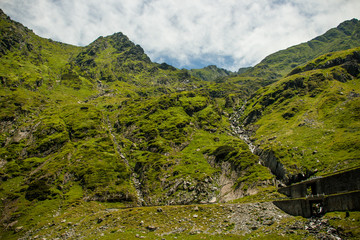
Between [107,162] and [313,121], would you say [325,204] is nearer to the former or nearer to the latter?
[107,162]

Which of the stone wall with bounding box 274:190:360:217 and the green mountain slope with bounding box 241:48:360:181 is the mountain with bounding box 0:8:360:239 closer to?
the green mountain slope with bounding box 241:48:360:181

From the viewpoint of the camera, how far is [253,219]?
35.1 metres

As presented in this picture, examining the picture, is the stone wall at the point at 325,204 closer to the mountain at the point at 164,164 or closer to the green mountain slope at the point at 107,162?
the mountain at the point at 164,164

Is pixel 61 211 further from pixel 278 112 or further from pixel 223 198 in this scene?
pixel 278 112

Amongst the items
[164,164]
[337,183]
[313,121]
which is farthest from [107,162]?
[313,121]

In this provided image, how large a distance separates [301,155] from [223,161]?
35685 millimetres

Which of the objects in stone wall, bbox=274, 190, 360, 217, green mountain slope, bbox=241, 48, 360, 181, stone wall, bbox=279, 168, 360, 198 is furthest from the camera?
green mountain slope, bbox=241, 48, 360, 181

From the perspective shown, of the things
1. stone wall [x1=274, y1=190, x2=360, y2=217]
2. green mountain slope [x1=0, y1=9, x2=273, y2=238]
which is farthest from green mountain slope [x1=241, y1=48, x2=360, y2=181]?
stone wall [x1=274, y1=190, x2=360, y2=217]

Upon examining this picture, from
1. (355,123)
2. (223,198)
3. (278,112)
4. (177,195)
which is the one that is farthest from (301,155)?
(278,112)

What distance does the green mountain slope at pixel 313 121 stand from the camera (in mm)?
81125

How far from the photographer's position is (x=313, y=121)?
385ft

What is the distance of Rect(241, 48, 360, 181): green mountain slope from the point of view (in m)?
81.1

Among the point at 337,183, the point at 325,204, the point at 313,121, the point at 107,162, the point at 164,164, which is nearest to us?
the point at 325,204

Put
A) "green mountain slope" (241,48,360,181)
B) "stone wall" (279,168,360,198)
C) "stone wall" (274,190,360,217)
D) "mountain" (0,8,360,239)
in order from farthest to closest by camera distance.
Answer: "green mountain slope" (241,48,360,181) → "mountain" (0,8,360,239) → "stone wall" (279,168,360,198) → "stone wall" (274,190,360,217)
